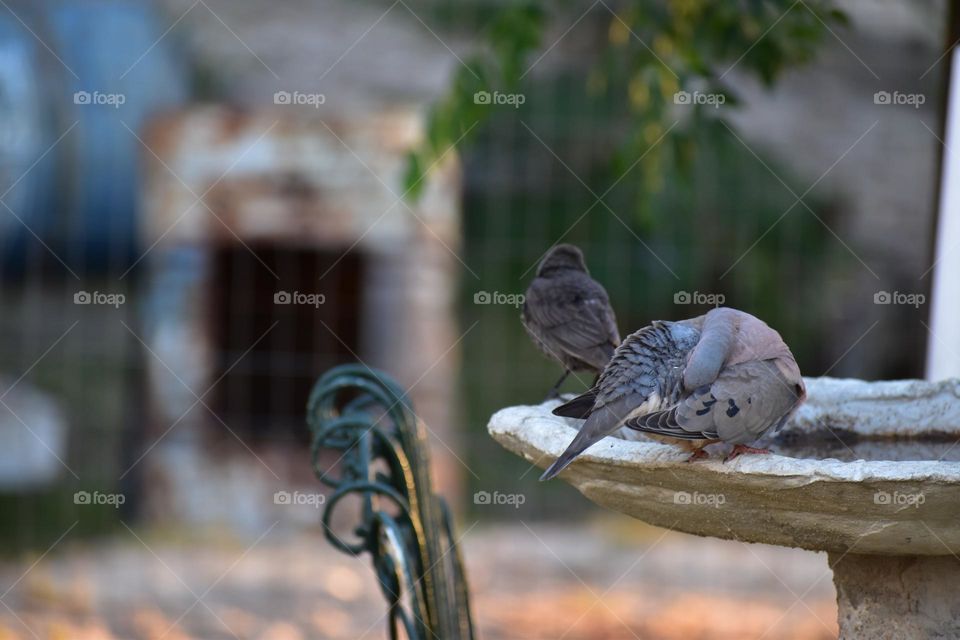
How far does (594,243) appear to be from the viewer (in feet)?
19.9

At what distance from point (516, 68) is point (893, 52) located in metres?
4.44

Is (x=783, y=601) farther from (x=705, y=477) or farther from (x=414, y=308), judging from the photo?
(x=705, y=477)

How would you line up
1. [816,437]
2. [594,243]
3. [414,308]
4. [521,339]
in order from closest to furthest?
[816,437]
[414,308]
[594,243]
[521,339]

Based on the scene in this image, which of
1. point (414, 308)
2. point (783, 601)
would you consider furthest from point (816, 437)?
point (414, 308)

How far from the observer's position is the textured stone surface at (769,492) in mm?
1653

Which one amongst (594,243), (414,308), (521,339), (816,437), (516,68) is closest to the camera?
(816,437)

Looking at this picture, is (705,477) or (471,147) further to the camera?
(471,147)
